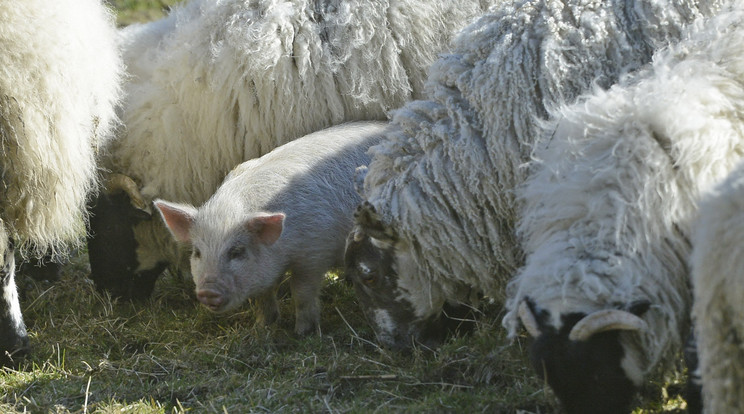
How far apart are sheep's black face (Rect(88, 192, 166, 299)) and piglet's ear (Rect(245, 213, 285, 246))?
1160 mm

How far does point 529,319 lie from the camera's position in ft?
9.64

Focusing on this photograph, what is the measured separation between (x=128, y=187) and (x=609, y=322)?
10.8 ft

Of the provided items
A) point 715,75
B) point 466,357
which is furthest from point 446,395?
point 715,75

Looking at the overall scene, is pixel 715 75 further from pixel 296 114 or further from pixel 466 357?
pixel 296 114

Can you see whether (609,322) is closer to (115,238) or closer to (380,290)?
(380,290)

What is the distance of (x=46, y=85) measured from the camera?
12.8 feet

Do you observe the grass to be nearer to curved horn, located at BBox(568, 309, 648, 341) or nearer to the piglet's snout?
the piglet's snout

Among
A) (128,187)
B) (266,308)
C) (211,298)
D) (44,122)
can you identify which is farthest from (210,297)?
(128,187)

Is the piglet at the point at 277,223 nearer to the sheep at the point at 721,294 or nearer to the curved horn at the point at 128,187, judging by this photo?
the curved horn at the point at 128,187

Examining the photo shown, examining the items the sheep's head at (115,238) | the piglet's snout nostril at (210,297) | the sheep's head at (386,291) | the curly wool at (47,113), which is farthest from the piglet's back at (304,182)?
the sheep's head at (115,238)

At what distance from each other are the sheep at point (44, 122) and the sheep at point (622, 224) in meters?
2.11

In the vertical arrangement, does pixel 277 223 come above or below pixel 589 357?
above

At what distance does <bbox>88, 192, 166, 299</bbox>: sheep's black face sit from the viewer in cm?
533

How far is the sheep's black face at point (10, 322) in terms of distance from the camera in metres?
4.26
